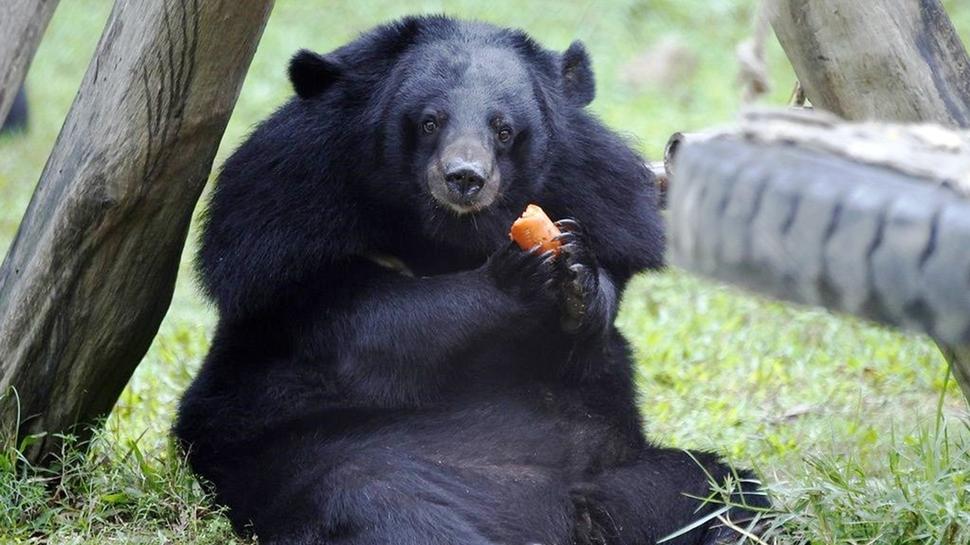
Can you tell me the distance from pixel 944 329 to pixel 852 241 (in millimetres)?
184

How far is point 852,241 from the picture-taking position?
6.09ft

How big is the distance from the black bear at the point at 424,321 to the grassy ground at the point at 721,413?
28cm

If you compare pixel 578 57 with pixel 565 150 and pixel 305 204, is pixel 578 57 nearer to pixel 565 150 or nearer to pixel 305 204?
pixel 565 150

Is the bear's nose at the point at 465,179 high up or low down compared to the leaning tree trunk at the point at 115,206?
up

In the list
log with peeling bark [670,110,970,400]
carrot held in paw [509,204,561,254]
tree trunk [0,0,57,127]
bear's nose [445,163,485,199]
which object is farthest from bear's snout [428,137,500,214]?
log with peeling bark [670,110,970,400]

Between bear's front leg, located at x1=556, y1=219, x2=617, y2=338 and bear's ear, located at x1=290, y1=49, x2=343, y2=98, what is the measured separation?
Result: 890 mm

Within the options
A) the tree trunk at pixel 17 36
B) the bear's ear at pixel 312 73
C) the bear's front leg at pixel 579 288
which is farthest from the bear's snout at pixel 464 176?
the tree trunk at pixel 17 36

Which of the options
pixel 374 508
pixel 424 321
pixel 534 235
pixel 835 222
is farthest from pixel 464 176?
pixel 835 222

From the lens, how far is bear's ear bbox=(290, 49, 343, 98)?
4.13 meters

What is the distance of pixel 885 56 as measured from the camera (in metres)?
3.59

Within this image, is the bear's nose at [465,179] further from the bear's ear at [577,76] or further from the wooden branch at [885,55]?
the wooden branch at [885,55]

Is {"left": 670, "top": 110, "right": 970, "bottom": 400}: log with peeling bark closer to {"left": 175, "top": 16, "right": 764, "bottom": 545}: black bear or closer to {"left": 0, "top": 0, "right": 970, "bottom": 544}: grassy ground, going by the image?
{"left": 0, "top": 0, "right": 970, "bottom": 544}: grassy ground

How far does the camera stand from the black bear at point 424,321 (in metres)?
3.88

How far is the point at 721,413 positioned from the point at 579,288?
2.05 m
